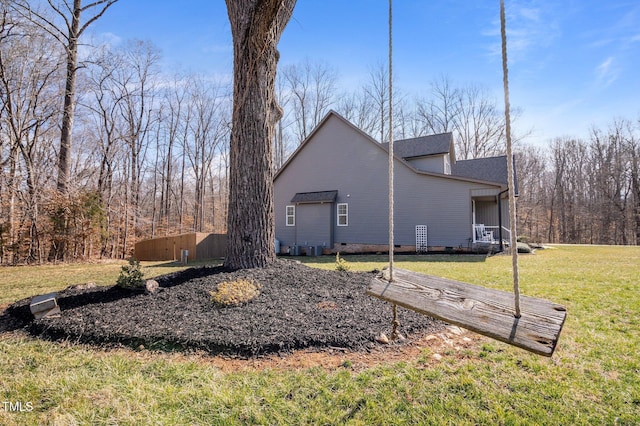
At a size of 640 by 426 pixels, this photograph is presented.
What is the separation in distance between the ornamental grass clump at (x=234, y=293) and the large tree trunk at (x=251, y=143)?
0.98m

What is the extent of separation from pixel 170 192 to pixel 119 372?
85.2ft

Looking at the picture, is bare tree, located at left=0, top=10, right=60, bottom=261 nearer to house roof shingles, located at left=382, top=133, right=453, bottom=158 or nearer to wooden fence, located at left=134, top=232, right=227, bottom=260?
wooden fence, located at left=134, top=232, right=227, bottom=260

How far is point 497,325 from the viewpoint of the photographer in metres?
1.69

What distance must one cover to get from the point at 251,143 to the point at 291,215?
44.4 feet

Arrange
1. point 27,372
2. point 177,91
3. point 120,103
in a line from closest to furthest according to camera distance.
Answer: point 27,372, point 120,103, point 177,91

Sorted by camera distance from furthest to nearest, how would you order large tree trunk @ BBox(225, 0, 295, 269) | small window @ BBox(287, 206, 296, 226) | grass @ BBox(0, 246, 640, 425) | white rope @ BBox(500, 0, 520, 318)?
1. small window @ BBox(287, 206, 296, 226)
2. large tree trunk @ BBox(225, 0, 295, 269)
3. grass @ BBox(0, 246, 640, 425)
4. white rope @ BBox(500, 0, 520, 318)

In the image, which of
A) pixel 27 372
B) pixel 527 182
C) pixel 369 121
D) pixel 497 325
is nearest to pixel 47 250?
pixel 27 372

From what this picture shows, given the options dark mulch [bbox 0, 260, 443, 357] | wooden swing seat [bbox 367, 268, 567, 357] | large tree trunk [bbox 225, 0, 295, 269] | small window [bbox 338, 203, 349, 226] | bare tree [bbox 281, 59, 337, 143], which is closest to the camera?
wooden swing seat [bbox 367, 268, 567, 357]

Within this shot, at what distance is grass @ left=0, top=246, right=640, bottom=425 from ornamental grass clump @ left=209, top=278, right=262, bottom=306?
101 cm

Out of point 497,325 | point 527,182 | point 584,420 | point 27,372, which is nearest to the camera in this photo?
point 497,325

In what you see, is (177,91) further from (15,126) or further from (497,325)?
(497,325)

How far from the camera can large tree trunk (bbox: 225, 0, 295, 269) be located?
201 inches

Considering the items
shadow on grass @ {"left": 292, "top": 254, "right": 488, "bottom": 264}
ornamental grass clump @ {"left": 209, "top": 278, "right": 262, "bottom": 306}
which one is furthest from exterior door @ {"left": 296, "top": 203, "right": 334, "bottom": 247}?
ornamental grass clump @ {"left": 209, "top": 278, "right": 262, "bottom": 306}

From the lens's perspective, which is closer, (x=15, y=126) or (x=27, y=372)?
(x=27, y=372)
